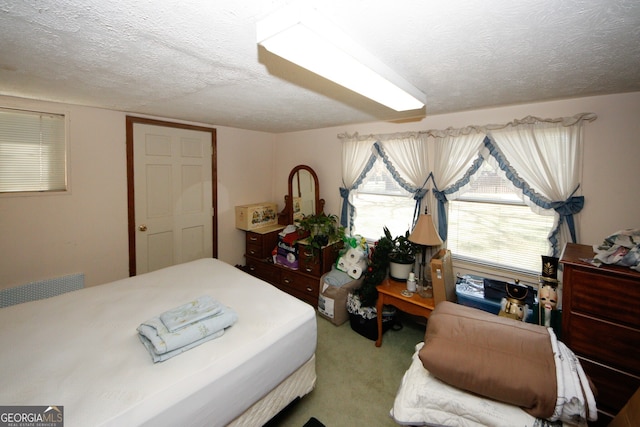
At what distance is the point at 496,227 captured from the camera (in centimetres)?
245

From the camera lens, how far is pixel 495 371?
42.3 inches

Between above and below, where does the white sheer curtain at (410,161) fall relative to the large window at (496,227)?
above

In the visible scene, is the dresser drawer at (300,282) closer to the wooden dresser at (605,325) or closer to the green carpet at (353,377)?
the green carpet at (353,377)

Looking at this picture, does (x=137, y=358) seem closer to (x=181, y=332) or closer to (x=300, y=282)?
(x=181, y=332)

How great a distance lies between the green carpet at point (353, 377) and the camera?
1.80m

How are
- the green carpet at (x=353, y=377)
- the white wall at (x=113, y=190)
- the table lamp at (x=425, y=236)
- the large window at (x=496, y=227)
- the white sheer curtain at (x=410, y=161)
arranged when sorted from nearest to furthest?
the green carpet at (x=353, y=377), the white wall at (x=113, y=190), the large window at (x=496, y=227), the table lamp at (x=425, y=236), the white sheer curtain at (x=410, y=161)

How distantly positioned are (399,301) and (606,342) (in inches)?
51.0

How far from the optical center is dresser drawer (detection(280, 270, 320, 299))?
10.0 ft

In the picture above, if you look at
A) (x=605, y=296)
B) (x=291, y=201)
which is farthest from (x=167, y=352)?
(x=291, y=201)

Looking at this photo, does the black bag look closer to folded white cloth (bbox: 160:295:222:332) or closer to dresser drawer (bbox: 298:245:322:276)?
dresser drawer (bbox: 298:245:322:276)

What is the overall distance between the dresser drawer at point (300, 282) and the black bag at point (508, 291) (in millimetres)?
1683

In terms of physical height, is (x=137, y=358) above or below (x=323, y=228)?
below

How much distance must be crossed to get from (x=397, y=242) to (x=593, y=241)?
5.00ft

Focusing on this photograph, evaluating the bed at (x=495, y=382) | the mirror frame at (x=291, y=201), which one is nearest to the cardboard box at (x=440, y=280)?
the bed at (x=495, y=382)
